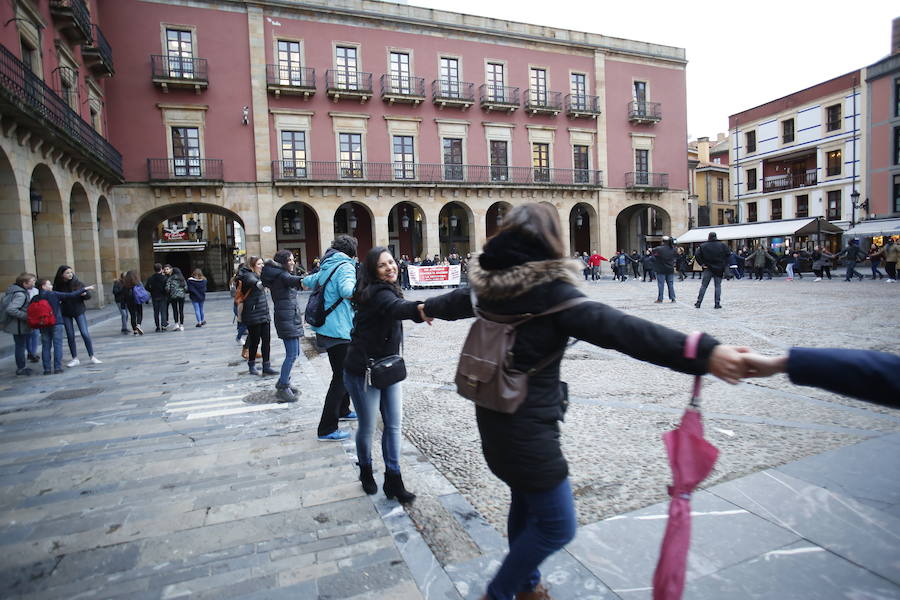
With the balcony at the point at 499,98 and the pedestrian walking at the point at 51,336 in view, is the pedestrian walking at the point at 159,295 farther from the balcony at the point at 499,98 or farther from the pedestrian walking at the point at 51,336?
the balcony at the point at 499,98

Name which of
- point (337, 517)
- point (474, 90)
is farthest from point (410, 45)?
point (337, 517)

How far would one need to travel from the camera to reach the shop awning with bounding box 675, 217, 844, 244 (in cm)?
2302

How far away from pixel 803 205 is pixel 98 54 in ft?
136

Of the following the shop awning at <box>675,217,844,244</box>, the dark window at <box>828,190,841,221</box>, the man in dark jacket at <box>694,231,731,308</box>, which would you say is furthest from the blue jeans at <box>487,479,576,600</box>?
the dark window at <box>828,190,841,221</box>

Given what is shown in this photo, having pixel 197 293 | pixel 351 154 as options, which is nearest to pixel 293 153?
pixel 351 154

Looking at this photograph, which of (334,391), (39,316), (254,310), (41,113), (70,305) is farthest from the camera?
(41,113)

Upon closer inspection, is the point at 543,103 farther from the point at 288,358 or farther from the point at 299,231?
the point at 288,358

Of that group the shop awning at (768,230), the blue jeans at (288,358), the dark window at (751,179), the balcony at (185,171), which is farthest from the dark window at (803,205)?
the blue jeans at (288,358)

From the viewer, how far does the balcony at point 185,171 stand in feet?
71.4

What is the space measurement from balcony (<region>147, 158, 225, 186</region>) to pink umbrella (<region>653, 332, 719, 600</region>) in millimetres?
24060

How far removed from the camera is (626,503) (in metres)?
2.86

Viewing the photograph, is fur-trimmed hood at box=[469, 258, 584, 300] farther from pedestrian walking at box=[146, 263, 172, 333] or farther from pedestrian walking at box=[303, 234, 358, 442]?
pedestrian walking at box=[146, 263, 172, 333]

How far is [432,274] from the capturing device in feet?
76.2

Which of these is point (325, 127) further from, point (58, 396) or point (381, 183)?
point (58, 396)
